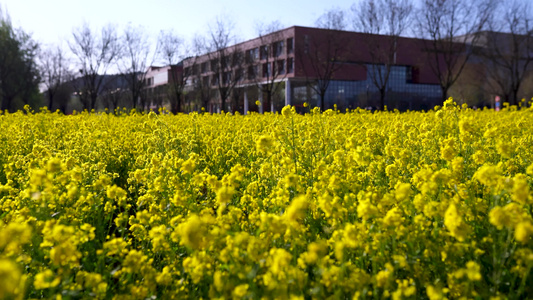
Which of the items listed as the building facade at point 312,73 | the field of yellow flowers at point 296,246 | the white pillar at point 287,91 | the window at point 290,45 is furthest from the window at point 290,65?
the field of yellow flowers at point 296,246

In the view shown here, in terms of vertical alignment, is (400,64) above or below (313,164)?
above

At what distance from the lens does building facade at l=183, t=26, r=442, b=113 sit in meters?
39.3

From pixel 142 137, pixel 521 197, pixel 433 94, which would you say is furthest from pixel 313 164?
pixel 433 94

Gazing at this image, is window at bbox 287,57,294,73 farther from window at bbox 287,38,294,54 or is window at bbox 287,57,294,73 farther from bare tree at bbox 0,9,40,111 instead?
bare tree at bbox 0,9,40,111

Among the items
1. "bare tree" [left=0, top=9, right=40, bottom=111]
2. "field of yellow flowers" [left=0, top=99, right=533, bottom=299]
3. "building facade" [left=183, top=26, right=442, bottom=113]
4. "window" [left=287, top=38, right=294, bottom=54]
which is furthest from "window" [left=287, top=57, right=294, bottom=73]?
"field of yellow flowers" [left=0, top=99, right=533, bottom=299]

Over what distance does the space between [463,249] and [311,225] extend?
1.16m

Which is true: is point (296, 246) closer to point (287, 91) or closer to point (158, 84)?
point (287, 91)

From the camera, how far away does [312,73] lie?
167 feet

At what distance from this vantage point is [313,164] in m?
4.79

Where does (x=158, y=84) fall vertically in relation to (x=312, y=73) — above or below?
above

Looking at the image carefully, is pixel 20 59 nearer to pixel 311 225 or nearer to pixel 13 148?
pixel 13 148

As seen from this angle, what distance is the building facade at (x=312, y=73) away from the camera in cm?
3931

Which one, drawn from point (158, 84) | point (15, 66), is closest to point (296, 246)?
point (15, 66)

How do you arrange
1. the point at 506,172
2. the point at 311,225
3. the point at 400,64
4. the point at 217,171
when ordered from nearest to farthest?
the point at 311,225 → the point at 506,172 → the point at 217,171 → the point at 400,64
